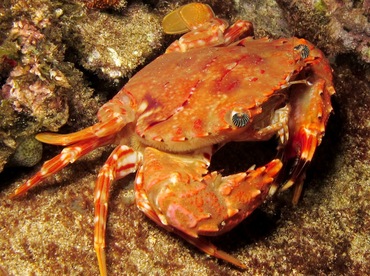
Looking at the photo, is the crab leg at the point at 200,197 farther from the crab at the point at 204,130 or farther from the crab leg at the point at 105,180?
the crab leg at the point at 105,180

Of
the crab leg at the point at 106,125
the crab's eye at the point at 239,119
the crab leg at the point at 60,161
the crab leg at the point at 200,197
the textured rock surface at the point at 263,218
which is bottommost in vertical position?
the textured rock surface at the point at 263,218

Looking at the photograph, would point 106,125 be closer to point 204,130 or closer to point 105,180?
point 105,180

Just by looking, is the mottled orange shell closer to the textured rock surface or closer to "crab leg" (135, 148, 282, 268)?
"crab leg" (135, 148, 282, 268)

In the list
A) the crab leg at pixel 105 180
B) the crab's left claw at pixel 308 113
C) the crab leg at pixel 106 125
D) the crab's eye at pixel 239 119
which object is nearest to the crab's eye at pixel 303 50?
the crab's left claw at pixel 308 113

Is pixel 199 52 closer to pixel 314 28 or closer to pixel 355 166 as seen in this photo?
pixel 314 28

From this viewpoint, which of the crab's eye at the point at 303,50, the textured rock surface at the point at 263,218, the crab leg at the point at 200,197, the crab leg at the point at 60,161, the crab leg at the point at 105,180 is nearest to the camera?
the crab leg at the point at 200,197

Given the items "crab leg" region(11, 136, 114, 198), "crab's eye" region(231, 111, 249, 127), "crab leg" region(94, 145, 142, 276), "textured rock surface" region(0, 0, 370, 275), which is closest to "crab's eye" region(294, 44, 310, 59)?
"crab's eye" region(231, 111, 249, 127)

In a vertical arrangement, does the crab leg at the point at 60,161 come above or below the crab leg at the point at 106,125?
below
